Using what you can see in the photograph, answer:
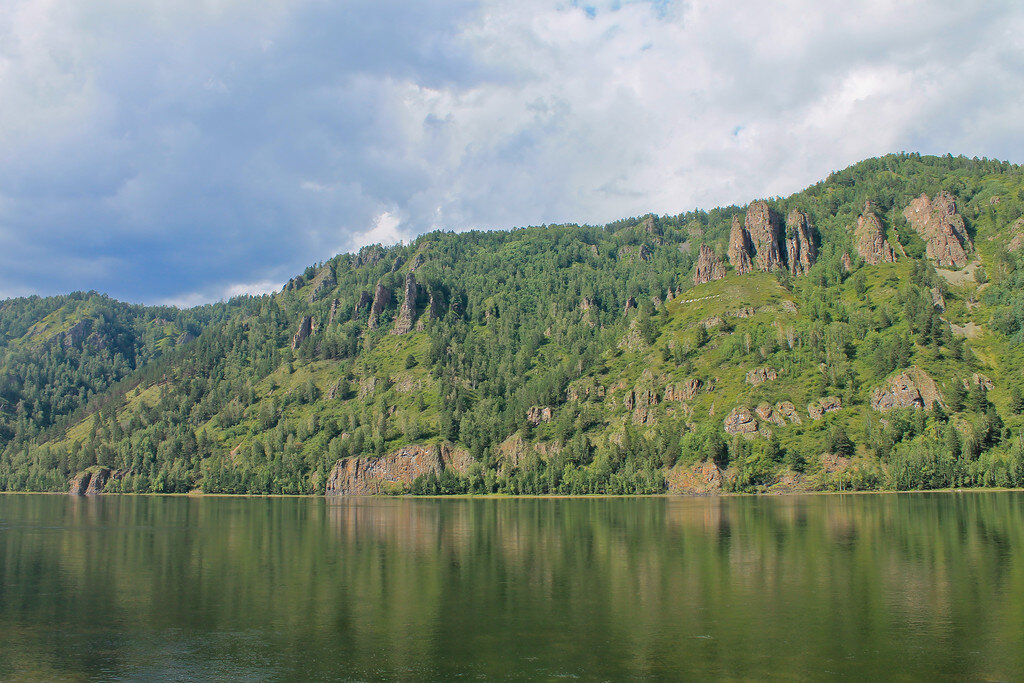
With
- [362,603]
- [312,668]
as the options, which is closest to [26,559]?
[362,603]

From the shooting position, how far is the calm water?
131 feet

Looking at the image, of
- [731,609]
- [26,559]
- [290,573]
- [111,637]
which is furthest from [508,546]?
[26,559]

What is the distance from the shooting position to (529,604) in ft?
179

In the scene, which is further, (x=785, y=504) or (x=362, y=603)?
(x=785, y=504)

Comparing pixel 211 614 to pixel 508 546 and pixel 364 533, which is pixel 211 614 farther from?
pixel 364 533

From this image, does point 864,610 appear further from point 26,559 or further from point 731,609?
point 26,559

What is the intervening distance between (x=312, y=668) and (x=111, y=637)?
680 inches

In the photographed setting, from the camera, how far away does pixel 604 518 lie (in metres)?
133

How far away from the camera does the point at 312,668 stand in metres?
39.4

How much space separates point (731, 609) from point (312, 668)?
29.3 m

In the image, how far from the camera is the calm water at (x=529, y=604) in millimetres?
39906

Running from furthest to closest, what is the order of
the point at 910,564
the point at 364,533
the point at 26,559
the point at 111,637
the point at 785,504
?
the point at 785,504
the point at 364,533
the point at 26,559
the point at 910,564
the point at 111,637

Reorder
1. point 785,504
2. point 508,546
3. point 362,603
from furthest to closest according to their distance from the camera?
point 785,504
point 508,546
point 362,603

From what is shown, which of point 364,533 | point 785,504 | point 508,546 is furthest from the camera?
point 785,504
